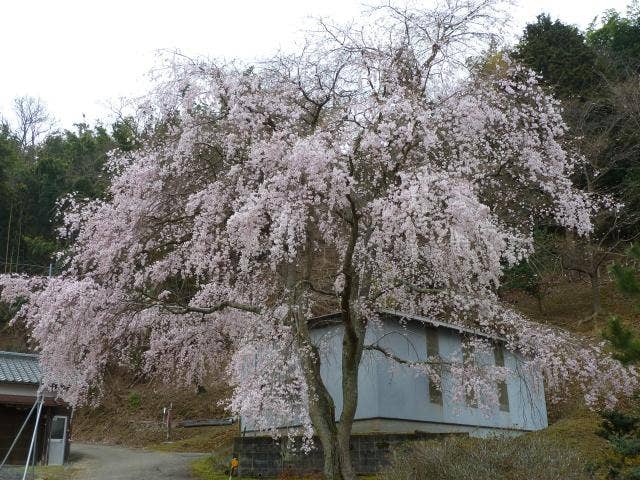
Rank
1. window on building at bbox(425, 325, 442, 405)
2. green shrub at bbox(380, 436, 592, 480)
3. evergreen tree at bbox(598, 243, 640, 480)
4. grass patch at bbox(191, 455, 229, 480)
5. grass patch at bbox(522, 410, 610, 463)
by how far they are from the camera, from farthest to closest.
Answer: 1. window on building at bbox(425, 325, 442, 405)
2. grass patch at bbox(191, 455, 229, 480)
3. grass patch at bbox(522, 410, 610, 463)
4. evergreen tree at bbox(598, 243, 640, 480)
5. green shrub at bbox(380, 436, 592, 480)

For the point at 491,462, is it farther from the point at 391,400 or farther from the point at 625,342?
the point at 391,400

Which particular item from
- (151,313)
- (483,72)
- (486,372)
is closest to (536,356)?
(486,372)

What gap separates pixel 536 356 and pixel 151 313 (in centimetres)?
777

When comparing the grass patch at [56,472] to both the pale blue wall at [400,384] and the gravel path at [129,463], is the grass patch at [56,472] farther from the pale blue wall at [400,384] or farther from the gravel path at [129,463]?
the pale blue wall at [400,384]

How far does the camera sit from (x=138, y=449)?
73.9 feet

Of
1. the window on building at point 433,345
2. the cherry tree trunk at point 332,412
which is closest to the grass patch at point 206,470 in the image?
the cherry tree trunk at point 332,412

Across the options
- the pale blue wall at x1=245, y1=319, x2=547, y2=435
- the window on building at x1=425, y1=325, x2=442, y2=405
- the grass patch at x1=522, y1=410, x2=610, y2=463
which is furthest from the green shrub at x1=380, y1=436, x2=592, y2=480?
the window on building at x1=425, y1=325, x2=442, y2=405

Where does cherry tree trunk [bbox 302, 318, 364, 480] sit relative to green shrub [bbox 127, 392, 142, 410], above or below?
below

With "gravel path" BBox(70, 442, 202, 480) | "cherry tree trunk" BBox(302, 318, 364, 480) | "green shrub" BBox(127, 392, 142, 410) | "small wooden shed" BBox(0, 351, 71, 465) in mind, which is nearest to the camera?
"cherry tree trunk" BBox(302, 318, 364, 480)

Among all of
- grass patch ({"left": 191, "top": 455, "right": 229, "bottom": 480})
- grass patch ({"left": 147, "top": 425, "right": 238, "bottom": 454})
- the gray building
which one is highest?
the gray building

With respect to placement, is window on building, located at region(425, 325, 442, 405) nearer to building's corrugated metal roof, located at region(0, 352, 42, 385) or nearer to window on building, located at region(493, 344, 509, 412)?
window on building, located at region(493, 344, 509, 412)

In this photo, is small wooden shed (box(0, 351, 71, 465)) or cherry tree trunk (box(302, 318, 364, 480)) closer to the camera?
cherry tree trunk (box(302, 318, 364, 480))

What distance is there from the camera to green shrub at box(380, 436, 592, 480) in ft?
21.7

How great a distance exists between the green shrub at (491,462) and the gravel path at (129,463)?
9395mm
